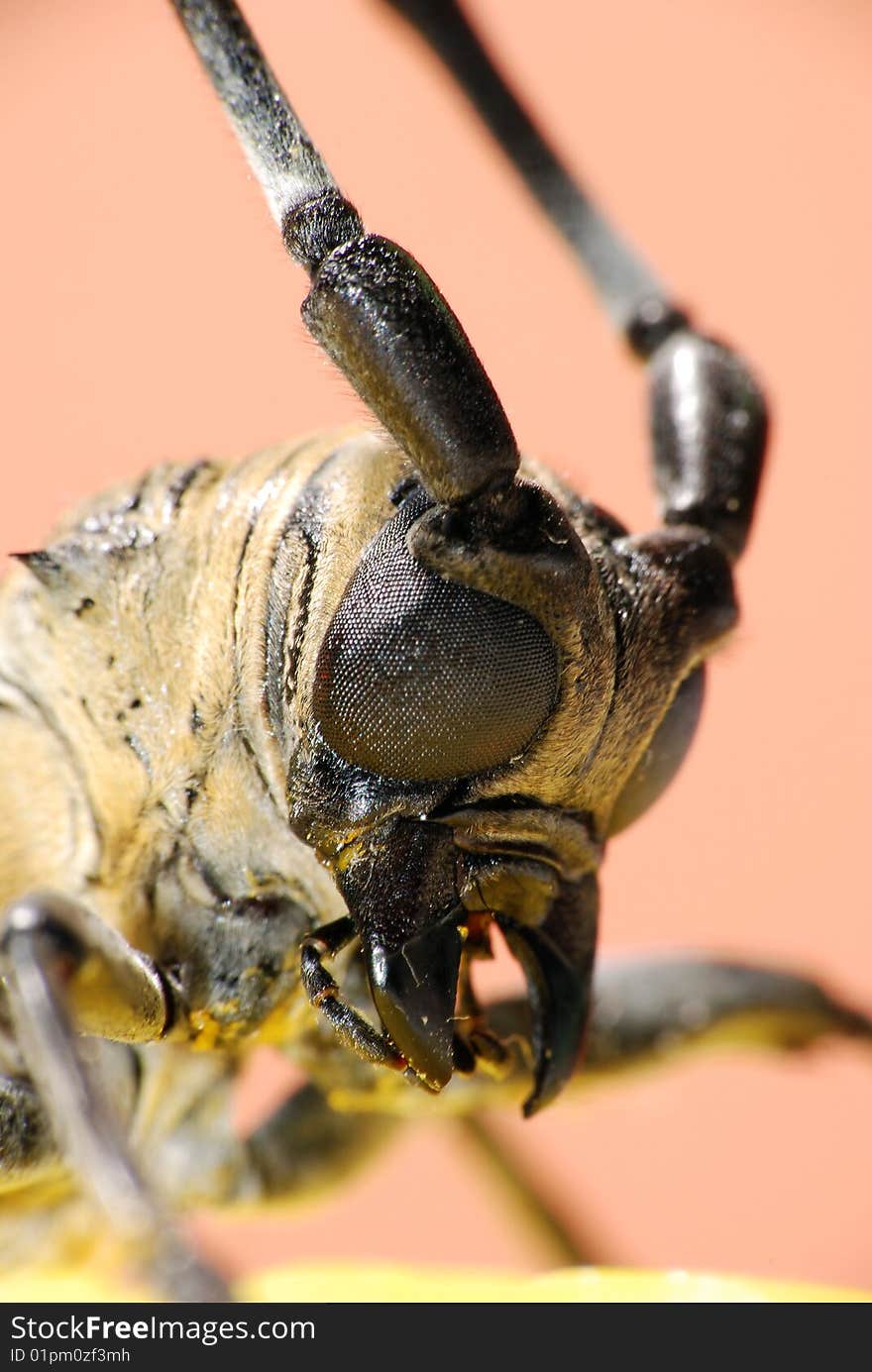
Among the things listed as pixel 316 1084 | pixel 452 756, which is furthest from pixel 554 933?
pixel 316 1084

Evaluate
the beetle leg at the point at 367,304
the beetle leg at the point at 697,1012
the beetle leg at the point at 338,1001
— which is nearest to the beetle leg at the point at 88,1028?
the beetle leg at the point at 338,1001

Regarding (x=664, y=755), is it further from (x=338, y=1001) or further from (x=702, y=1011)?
(x=702, y=1011)

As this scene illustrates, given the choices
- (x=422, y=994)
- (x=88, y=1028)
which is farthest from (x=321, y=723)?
(x=88, y=1028)

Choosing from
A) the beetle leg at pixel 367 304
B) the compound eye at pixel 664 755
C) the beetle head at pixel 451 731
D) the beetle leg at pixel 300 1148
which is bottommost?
the beetle leg at pixel 300 1148

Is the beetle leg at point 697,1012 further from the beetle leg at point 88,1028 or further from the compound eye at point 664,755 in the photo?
the beetle leg at point 88,1028

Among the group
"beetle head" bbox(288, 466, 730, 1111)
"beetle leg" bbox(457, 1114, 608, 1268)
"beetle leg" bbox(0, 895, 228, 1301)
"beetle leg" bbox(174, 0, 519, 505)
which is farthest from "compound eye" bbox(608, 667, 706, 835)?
"beetle leg" bbox(457, 1114, 608, 1268)

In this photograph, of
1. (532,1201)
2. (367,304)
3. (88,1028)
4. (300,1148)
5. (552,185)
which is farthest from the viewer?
(532,1201)

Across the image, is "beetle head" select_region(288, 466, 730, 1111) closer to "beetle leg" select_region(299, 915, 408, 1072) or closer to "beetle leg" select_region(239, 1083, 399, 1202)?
"beetle leg" select_region(299, 915, 408, 1072)
